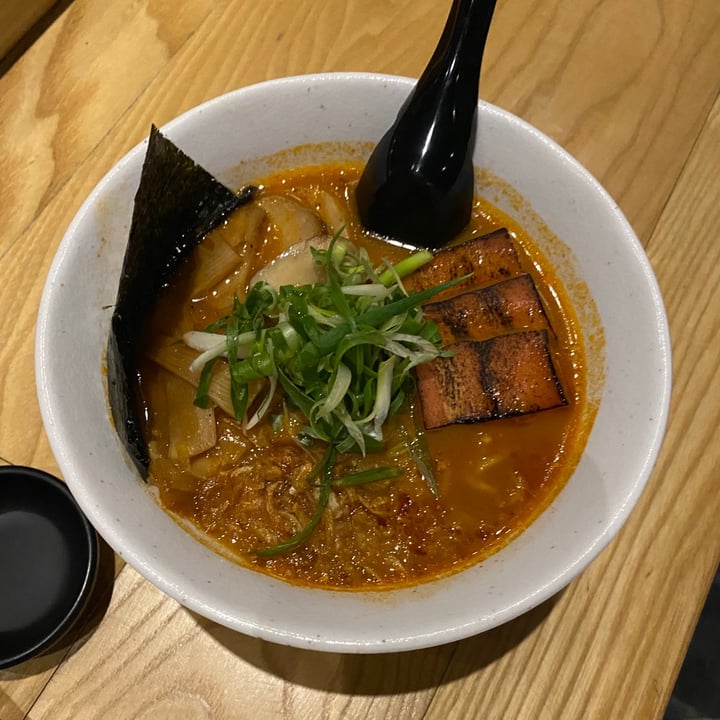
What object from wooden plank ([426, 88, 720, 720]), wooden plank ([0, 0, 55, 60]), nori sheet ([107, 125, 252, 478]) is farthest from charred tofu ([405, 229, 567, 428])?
wooden plank ([0, 0, 55, 60])

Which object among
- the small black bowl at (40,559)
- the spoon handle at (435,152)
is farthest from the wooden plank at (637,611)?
the small black bowl at (40,559)

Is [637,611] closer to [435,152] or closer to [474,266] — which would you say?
[474,266]

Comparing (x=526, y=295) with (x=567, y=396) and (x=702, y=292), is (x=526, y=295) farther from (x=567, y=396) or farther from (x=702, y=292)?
(x=702, y=292)

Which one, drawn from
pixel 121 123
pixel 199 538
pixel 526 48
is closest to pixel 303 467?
pixel 199 538

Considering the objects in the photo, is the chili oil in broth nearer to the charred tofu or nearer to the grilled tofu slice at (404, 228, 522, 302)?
the charred tofu

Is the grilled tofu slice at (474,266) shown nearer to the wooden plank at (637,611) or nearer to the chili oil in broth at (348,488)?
the chili oil in broth at (348,488)
